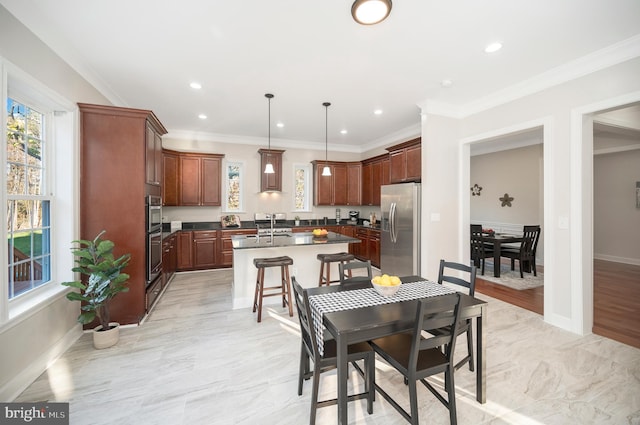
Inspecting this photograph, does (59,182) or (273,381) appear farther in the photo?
(59,182)

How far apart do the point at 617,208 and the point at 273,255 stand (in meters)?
7.87

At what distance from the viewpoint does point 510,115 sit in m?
3.60

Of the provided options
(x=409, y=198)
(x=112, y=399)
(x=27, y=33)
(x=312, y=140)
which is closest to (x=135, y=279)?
(x=112, y=399)

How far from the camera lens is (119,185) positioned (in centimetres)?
303

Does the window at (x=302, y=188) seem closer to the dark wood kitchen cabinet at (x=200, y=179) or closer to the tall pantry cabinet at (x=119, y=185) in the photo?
the dark wood kitchen cabinet at (x=200, y=179)

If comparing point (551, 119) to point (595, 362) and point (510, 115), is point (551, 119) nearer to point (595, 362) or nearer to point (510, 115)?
point (510, 115)

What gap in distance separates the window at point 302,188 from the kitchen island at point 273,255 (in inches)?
106

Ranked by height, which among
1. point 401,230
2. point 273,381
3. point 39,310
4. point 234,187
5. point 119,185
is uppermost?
point 234,187

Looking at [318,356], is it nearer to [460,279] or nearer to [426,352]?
[426,352]

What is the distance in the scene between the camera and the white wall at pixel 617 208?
19.3 ft

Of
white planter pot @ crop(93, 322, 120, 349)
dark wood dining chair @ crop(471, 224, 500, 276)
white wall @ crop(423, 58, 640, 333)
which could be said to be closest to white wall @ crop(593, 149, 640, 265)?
dark wood dining chair @ crop(471, 224, 500, 276)

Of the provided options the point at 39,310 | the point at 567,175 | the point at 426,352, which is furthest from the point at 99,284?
the point at 567,175

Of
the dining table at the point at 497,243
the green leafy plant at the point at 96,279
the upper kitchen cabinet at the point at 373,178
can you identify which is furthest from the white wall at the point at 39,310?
the dining table at the point at 497,243

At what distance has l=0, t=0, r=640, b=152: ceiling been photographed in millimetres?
2145
